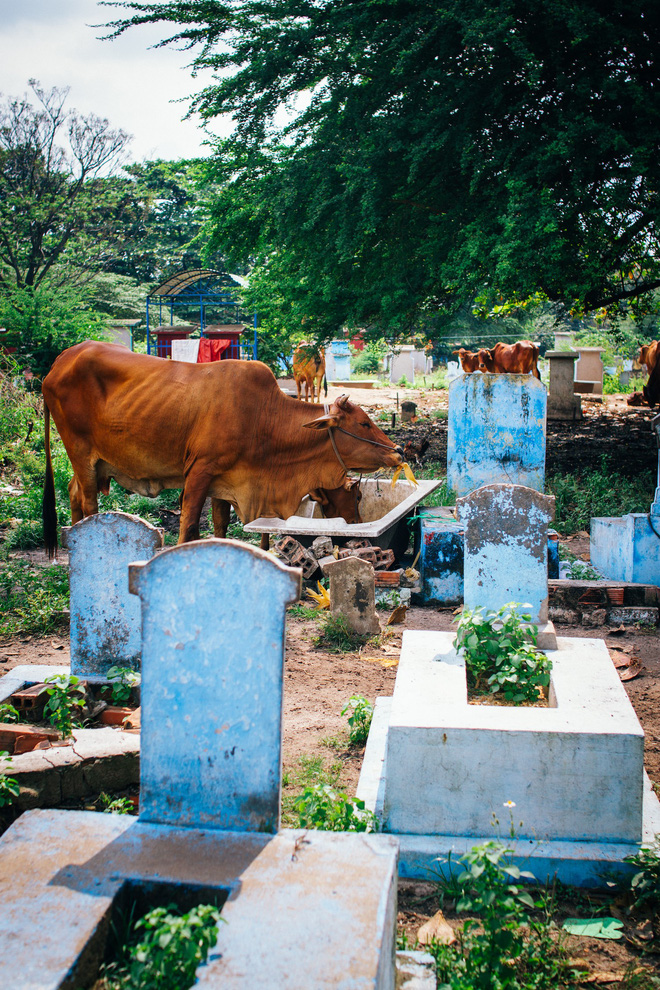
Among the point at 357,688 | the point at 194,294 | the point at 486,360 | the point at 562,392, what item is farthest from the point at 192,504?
the point at 194,294

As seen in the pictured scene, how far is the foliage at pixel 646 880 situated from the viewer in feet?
9.62

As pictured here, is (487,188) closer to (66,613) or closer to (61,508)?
(61,508)

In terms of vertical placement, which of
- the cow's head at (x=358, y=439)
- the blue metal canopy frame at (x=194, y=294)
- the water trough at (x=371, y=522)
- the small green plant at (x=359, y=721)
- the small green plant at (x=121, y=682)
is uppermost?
the blue metal canopy frame at (x=194, y=294)

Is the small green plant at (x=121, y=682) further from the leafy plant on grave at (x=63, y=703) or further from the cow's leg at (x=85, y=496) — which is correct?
the cow's leg at (x=85, y=496)

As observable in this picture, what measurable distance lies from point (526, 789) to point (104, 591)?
95.5 inches

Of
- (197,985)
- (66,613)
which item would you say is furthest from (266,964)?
(66,613)

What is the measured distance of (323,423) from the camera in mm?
6926

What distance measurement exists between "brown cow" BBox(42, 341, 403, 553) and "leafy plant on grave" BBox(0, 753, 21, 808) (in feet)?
12.0

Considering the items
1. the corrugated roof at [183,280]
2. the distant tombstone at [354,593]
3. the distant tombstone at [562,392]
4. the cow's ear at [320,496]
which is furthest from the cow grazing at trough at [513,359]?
the corrugated roof at [183,280]

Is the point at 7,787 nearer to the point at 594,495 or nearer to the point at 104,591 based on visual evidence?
the point at 104,591

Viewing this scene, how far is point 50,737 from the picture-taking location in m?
3.73

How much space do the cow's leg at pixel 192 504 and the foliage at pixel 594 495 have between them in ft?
14.3

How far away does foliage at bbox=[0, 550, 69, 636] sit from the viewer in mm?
6121

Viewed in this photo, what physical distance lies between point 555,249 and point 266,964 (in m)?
8.81
